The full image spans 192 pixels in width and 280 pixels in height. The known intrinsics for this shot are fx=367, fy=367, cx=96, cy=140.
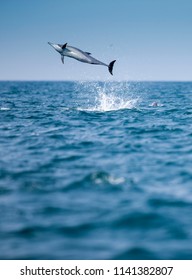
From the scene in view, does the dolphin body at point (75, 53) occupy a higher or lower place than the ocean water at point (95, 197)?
higher

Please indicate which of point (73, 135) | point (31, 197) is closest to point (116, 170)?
point (31, 197)

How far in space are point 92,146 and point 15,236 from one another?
7.33m

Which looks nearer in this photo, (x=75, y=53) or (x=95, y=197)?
(x=95, y=197)

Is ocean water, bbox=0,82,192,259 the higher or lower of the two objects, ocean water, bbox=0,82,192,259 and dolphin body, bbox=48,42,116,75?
the lower

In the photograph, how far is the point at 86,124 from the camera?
19422 millimetres

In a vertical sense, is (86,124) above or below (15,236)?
above

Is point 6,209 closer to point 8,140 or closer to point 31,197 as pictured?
point 31,197

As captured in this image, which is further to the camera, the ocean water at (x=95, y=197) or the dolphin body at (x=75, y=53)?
the dolphin body at (x=75, y=53)

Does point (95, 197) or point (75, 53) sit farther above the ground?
point (75, 53)

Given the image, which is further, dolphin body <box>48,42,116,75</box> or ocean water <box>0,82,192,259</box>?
dolphin body <box>48,42,116,75</box>
